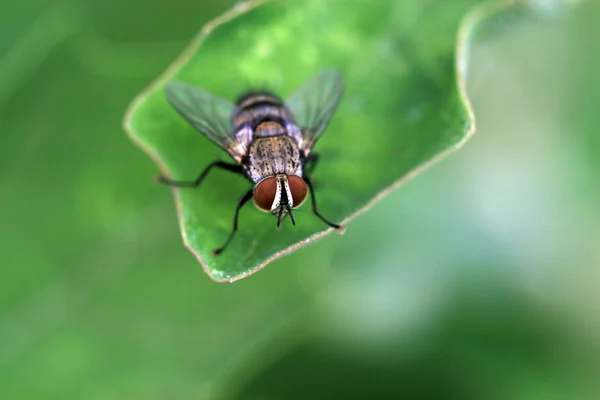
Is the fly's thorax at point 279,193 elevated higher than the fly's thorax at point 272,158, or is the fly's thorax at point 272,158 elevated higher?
the fly's thorax at point 272,158

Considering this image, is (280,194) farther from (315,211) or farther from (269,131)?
(269,131)

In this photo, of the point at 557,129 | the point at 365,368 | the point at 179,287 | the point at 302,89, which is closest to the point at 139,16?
the point at 302,89

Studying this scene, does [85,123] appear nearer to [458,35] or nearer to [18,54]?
[18,54]

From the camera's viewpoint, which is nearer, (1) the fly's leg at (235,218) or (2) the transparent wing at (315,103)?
(1) the fly's leg at (235,218)

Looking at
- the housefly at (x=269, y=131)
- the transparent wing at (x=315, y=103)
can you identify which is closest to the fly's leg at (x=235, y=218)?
the housefly at (x=269, y=131)

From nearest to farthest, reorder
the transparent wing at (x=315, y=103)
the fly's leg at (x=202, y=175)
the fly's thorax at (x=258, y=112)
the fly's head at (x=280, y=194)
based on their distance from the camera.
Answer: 1. the fly's leg at (x=202, y=175)
2. the fly's head at (x=280, y=194)
3. the transparent wing at (x=315, y=103)
4. the fly's thorax at (x=258, y=112)

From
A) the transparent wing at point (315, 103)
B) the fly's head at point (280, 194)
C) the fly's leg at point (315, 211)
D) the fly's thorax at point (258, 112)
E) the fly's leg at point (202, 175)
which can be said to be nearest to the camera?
the fly's leg at point (315, 211)

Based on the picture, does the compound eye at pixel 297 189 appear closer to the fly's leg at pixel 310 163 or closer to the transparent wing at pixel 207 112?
the fly's leg at pixel 310 163
